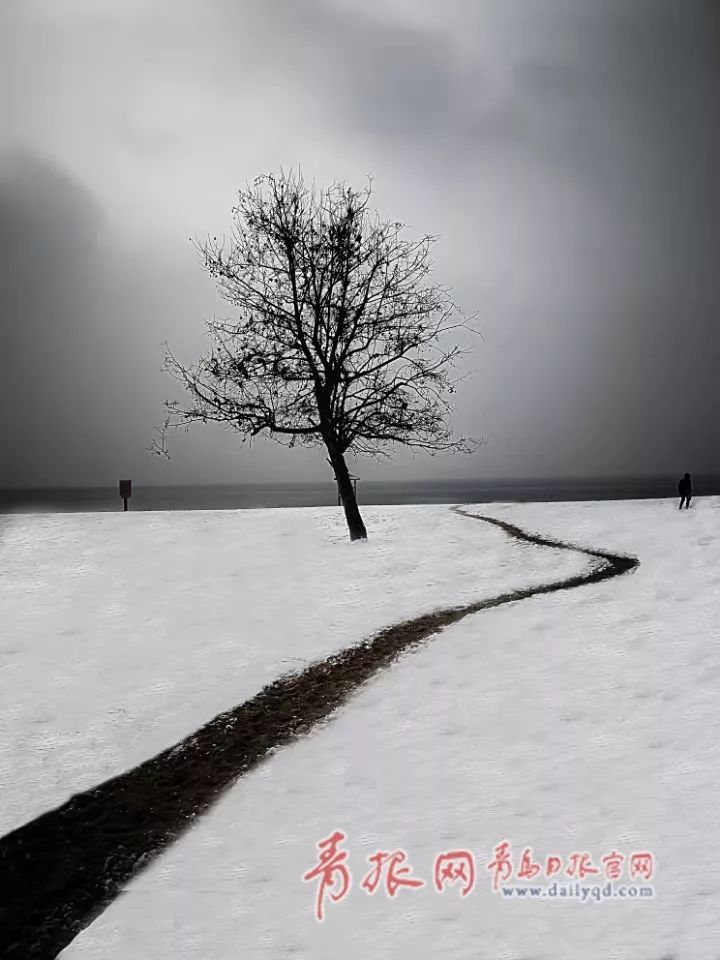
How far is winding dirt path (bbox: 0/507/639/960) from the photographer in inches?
157

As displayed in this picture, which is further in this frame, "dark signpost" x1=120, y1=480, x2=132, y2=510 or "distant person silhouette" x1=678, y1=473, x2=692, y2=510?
"dark signpost" x1=120, y1=480, x2=132, y2=510

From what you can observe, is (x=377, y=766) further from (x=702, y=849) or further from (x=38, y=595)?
(x=38, y=595)

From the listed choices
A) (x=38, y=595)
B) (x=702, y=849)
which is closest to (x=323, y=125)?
(x=38, y=595)

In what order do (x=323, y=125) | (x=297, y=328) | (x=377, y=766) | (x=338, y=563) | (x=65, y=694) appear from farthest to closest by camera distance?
(x=323, y=125), (x=297, y=328), (x=338, y=563), (x=65, y=694), (x=377, y=766)

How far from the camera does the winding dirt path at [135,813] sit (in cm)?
400

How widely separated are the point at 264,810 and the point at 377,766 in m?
0.85

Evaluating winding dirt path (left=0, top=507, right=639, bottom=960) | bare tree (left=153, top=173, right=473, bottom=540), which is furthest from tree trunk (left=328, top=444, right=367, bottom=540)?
winding dirt path (left=0, top=507, right=639, bottom=960)

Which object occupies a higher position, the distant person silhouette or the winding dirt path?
the distant person silhouette

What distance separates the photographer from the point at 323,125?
1534 cm

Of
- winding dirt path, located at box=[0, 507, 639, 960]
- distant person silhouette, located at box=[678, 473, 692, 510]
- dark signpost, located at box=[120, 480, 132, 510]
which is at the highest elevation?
distant person silhouette, located at box=[678, 473, 692, 510]

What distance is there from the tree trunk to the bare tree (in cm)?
2

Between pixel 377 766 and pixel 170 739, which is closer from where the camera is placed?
pixel 377 766

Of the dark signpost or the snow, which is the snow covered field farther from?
the dark signpost

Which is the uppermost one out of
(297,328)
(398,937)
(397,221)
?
(397,221)
